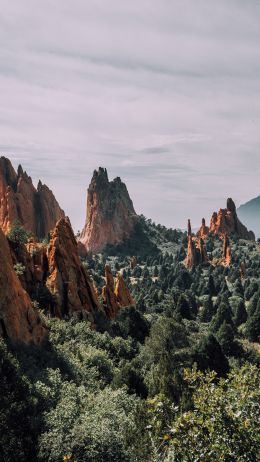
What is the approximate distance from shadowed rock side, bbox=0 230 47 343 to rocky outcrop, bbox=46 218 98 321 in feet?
42.4

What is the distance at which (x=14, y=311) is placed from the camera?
136 feet

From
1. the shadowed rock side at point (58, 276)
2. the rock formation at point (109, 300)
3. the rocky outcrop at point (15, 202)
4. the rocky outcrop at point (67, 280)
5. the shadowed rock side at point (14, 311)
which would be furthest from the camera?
the rocky outcrop at point (15, 202)

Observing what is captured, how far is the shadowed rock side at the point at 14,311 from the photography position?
40.2 meters

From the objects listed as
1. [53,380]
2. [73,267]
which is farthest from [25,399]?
[73,267]

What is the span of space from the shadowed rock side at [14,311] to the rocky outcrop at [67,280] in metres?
12.9

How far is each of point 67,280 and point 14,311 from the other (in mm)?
19730

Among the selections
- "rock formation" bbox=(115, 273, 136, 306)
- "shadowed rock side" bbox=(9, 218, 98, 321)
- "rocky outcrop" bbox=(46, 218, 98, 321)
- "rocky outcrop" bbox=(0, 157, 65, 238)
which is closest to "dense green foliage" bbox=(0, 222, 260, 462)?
"rocky outcrop" bbox=(46, 218, 98, 321)

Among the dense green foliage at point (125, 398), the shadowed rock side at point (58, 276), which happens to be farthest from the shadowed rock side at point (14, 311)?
the shadowed rock side at point (58, 276)

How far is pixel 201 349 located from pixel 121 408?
100 feet

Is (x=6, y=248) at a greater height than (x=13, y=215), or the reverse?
(x=13, y=215)

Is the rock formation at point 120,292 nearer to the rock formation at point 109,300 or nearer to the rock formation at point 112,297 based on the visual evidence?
the rock formation at point 112,297

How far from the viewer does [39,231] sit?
198875 mm

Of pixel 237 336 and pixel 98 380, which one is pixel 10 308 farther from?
pixel 237 336

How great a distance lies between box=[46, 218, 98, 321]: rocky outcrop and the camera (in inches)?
2330
